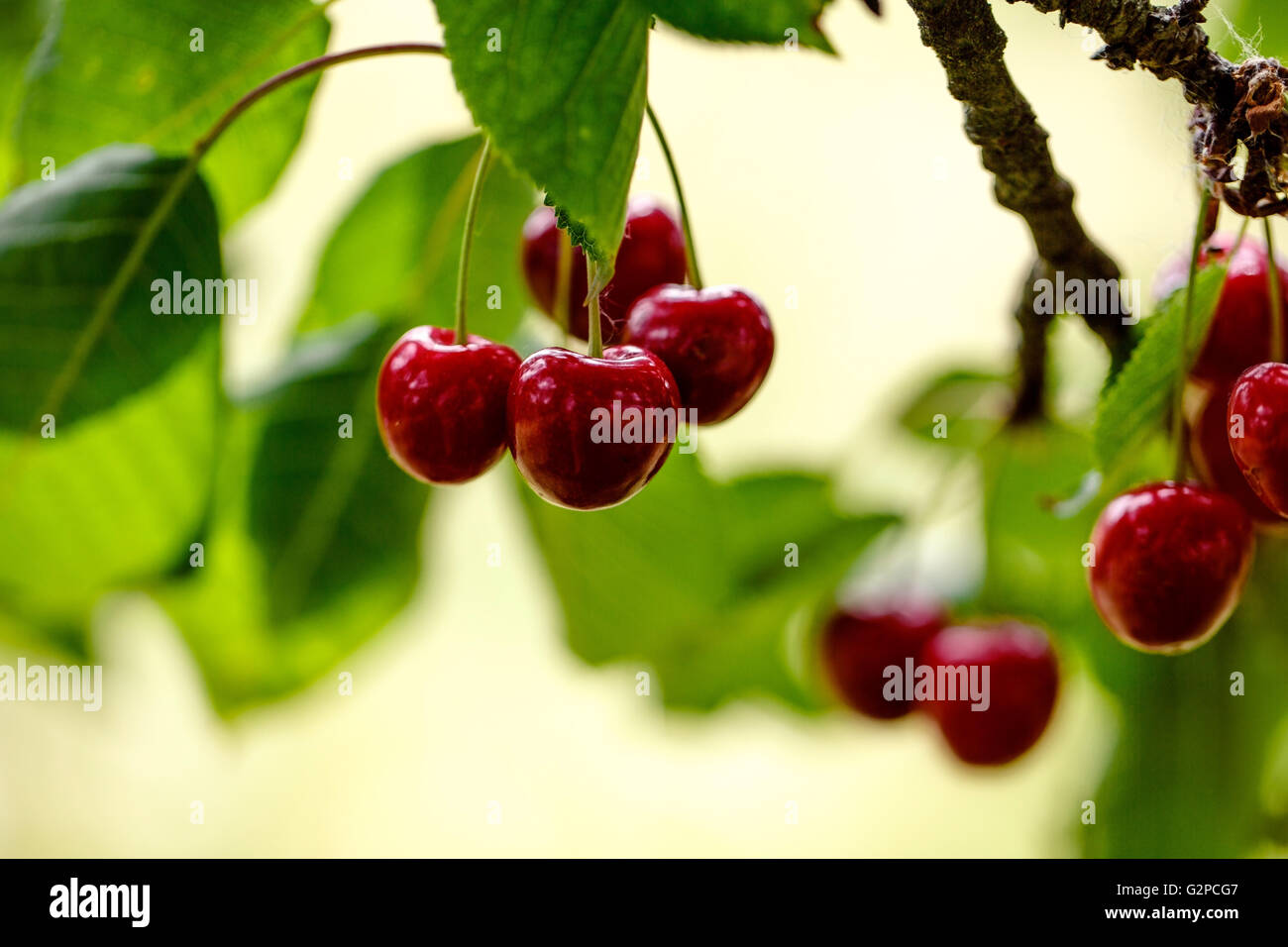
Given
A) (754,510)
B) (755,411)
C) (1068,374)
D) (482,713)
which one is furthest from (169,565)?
(482,713)

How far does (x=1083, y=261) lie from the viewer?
61cm

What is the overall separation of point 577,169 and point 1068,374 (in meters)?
0.70

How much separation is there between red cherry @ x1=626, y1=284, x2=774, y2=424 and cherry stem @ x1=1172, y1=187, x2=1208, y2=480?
19cm

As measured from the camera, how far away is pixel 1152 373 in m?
0.55

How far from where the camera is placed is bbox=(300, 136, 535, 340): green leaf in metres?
0.83

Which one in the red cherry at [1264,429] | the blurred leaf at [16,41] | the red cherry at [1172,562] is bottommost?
the red cherry at [1172,562]

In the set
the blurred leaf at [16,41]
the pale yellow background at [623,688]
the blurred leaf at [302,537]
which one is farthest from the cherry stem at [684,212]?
the pale yellow background at [623,688]

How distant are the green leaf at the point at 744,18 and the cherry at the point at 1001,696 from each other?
0.56m

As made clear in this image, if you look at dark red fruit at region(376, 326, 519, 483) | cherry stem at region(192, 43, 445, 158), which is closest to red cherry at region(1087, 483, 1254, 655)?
dark red fruit at region(376, 326, 519, 483)

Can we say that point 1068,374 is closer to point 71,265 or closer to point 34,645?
point 71,265

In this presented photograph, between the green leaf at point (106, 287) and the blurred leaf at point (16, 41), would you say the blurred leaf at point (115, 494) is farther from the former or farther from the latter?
the blurred leaf at point (16, 41)

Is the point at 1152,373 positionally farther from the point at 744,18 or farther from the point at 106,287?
the point at 106,287

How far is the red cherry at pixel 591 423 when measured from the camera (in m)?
0.46

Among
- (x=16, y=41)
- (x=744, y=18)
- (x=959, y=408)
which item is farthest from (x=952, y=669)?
(x=16, y=41)
